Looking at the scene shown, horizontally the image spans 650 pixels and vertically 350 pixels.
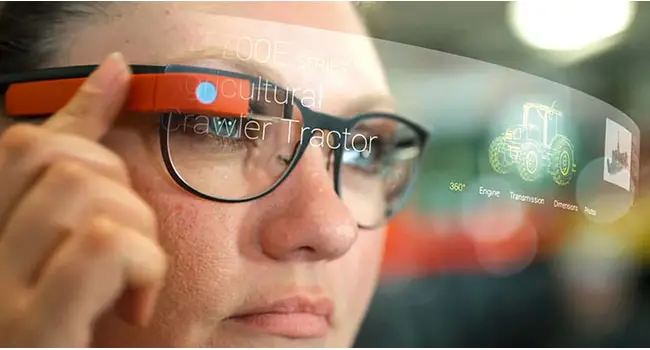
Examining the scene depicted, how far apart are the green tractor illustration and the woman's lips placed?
0.22m

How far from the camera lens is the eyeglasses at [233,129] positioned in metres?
0.60

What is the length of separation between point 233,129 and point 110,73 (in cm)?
11

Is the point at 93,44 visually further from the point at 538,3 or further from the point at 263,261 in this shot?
the point at 538,3

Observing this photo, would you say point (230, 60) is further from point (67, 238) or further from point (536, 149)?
point (536, 149)

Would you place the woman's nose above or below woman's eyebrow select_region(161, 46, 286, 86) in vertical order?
below

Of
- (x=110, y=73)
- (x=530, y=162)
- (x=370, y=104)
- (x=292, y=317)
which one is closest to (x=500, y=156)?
(x=530, y=162)

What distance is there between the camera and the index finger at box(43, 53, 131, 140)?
58 cm

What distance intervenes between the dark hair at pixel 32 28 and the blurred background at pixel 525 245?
253 mm

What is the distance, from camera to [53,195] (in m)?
0.55

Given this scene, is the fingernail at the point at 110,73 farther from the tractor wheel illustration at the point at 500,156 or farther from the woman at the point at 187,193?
the tractor wheel illustration at the point at 500,156

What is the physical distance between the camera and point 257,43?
2.08ft

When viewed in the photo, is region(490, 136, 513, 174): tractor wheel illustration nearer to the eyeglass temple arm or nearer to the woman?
the woman

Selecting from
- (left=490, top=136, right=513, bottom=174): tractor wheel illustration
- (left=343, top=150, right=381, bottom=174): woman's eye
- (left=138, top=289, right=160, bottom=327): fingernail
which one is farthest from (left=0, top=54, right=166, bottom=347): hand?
Result: (left=490, top=136, right=513, bottom=174): tractor wheel illustration

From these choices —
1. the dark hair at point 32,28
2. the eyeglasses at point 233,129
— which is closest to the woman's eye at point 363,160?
the eyeglasses at point 233,129
